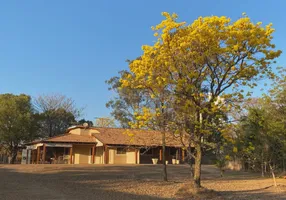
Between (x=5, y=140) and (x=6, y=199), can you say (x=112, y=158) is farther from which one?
(x=6, y=199)

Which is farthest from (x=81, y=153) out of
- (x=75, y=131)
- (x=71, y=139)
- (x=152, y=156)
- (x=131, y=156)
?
(x=152, y=156)

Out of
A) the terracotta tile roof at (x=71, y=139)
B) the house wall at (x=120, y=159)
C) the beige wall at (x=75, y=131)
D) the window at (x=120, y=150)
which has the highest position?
the beige wall at (x=75, y=131)

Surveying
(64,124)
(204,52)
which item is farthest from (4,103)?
(204,52)

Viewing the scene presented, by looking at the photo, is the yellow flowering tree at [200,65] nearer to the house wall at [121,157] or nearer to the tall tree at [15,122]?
the house wall at [121,157]

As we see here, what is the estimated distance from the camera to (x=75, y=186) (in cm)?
1378

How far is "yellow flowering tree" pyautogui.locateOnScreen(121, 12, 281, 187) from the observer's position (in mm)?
11062

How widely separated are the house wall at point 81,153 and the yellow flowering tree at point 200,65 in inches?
883

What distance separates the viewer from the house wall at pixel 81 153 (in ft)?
108

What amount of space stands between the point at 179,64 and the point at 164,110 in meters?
3.65

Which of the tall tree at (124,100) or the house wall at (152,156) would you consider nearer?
the tall tree at (124,100)

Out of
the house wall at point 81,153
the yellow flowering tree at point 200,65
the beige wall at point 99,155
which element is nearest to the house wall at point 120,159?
the beige wall at point 99,155

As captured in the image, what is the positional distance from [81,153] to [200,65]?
24.4 m

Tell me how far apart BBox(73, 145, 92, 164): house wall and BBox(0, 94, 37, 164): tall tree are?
27.4ft

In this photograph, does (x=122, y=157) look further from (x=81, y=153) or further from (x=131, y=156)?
(x=81, y=153)
